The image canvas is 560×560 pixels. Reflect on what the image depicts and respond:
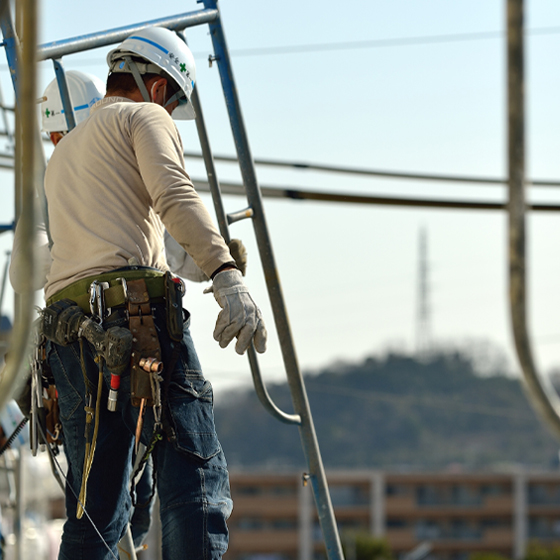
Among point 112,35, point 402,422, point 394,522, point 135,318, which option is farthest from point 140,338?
point 402,422

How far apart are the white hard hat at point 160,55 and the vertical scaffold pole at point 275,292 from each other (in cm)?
14

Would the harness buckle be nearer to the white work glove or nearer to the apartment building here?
the white work glove

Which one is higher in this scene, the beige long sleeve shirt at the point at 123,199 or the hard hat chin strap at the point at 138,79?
the hard hat chin strap at the point at 138,79

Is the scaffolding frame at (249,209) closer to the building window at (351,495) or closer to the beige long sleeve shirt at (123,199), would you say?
the beige long sleeve shirt at (123,199)

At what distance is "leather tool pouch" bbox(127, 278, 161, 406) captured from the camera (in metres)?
2.44

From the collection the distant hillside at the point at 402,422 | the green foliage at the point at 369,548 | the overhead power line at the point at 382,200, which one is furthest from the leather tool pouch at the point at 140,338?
the distant hillside at the point at 402,422

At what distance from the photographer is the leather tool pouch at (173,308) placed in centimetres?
251

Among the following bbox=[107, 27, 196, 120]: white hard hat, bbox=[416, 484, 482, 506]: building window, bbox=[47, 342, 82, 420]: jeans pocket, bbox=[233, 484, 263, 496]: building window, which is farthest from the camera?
bbox=[416, 484, 482, 506]: building window

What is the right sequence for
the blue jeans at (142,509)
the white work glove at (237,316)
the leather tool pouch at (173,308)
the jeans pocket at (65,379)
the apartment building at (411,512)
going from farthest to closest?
the apartment building at (411,512), the blue jeans at (142,509), the jeans pocket at (65,379), the leather tool pouch at (173,308), the white work glove at (237,316)

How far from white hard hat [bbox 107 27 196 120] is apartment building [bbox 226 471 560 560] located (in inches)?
2995

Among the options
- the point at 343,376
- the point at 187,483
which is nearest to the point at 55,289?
the point at 187,483

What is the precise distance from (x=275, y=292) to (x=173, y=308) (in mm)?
557

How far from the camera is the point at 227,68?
3049 mm

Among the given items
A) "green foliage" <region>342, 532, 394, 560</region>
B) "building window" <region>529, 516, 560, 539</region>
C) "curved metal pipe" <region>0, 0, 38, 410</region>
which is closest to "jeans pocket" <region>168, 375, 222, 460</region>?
"curved metal pipe" <region>0, 0, 38, 410</region>
